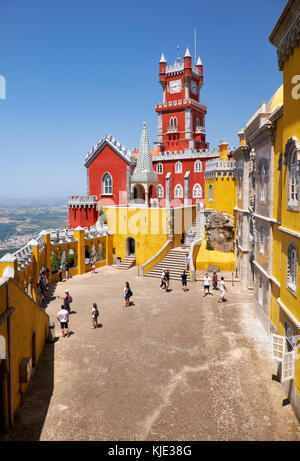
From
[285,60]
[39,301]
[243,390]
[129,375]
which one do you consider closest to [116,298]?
[39,301]

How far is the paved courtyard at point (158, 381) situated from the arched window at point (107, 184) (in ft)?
64.2

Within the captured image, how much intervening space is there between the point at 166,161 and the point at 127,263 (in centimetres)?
1878

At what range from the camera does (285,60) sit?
11.1 metres

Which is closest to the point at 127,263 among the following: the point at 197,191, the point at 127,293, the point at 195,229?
the point at 195,229

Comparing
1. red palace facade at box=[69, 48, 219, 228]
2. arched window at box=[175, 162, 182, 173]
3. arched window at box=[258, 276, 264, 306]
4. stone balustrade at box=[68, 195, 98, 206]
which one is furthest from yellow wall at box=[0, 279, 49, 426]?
arched window at box=[175, 162, 182, 173]

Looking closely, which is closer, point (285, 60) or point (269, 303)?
point (285, 60)

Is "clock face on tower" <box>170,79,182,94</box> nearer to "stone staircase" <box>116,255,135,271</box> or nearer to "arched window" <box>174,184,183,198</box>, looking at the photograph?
"arched window" <box>174,184,183,198</box>

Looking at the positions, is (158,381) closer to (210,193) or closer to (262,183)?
(262,183)

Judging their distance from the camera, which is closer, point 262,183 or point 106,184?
point 262,183

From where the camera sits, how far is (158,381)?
11430 millimetres

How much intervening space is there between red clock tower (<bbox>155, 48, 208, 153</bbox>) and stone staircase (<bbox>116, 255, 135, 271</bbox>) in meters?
21.3

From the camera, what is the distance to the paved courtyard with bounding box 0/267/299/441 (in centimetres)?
913
